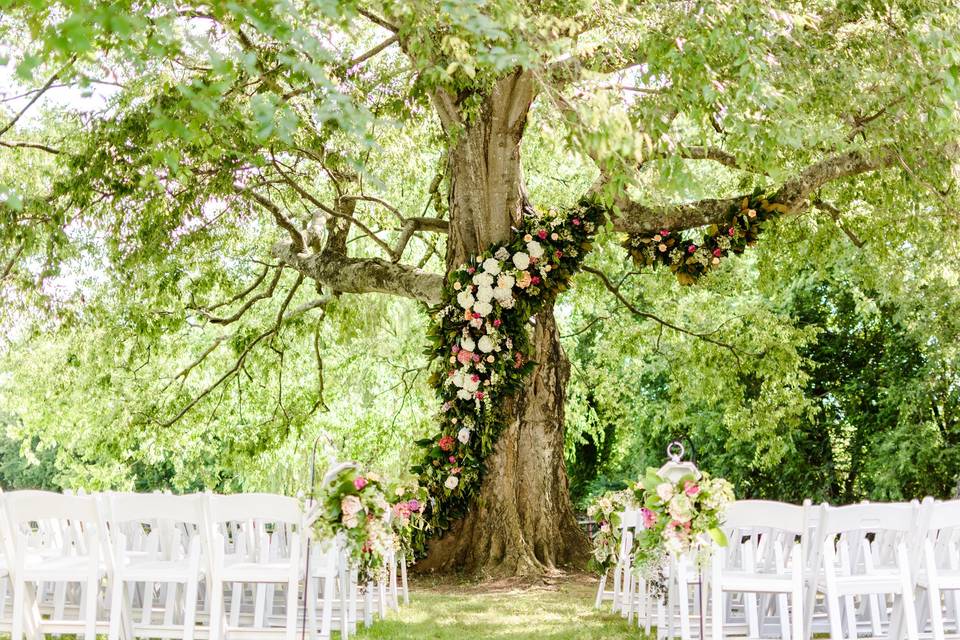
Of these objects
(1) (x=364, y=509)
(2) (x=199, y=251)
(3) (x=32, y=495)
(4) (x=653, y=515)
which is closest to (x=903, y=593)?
(4) (x=653, y=515)

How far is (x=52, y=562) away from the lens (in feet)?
17.4

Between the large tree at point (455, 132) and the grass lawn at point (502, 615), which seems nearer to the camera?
the large tree at point (455, 132)

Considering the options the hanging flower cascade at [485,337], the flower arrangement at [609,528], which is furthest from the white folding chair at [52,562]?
the hanging flower cascade at [485,337]

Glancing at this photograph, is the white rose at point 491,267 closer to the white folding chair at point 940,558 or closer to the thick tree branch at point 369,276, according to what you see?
the thick tree branch at point 369,276

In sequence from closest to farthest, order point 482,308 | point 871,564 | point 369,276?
point 871,564 → point 482,308 → point 369,276

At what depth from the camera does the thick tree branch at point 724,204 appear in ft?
30.2

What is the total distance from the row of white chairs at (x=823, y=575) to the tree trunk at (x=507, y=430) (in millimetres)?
3006

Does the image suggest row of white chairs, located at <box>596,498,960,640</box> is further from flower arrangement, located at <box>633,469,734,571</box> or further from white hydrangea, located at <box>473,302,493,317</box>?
white hydrangea, located at <box>473,302,493,317</box>

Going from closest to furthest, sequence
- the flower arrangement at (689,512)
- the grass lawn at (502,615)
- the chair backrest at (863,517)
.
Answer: the flower arrangement at (689,512)
the chair backrest at (863,517)
the grass lawn at (502,615)

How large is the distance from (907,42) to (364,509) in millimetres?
4507

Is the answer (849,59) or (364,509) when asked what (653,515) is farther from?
(849,59)

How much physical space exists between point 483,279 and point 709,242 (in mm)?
2200

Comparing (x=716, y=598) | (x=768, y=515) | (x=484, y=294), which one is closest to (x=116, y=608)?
(x=716, y=598)

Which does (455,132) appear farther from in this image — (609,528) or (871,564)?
(871,564)
